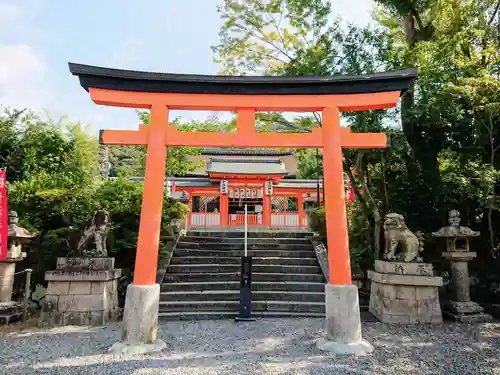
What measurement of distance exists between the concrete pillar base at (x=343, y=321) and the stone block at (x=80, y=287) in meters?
4.79

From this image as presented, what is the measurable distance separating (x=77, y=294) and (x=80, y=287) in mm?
155

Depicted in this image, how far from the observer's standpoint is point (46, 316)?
682cm

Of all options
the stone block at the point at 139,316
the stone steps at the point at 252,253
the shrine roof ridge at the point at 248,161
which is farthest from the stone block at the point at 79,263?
the shrine roof ridge at the point at 248,161

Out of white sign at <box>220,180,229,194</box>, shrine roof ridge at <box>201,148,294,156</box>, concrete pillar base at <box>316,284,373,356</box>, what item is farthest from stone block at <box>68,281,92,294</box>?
shrine roof ridge at <box>201,148,294,156</box>

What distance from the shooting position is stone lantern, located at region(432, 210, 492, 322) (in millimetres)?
7102

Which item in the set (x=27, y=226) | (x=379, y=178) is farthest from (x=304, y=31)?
(x=27, y=226)

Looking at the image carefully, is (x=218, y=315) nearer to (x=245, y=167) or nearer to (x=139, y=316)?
(x=139, y=316)

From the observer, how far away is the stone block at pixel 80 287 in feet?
22.6

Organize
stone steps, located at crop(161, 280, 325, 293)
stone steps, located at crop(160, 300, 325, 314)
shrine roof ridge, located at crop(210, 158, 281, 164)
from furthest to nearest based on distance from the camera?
shrine roof ridge, located at crop(210, 158, 281, 164), stone steps, located at crop(161, 280, 325, 293), stone steps, located at crop(160, 300, 325, 314)

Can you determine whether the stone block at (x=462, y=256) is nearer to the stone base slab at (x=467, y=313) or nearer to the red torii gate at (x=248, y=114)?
the stone base slab at (x=467, y=313)

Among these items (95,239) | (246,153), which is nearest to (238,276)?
(95,239)

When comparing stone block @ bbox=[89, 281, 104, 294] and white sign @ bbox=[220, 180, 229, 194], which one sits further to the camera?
white sign @ bbox=[220, 180, 229, 194]

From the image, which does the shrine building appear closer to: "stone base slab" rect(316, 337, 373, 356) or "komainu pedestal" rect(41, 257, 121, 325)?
"komainu pedestal" rect(41, 257, 121, 325)

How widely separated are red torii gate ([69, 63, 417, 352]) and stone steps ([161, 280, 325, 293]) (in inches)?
132
